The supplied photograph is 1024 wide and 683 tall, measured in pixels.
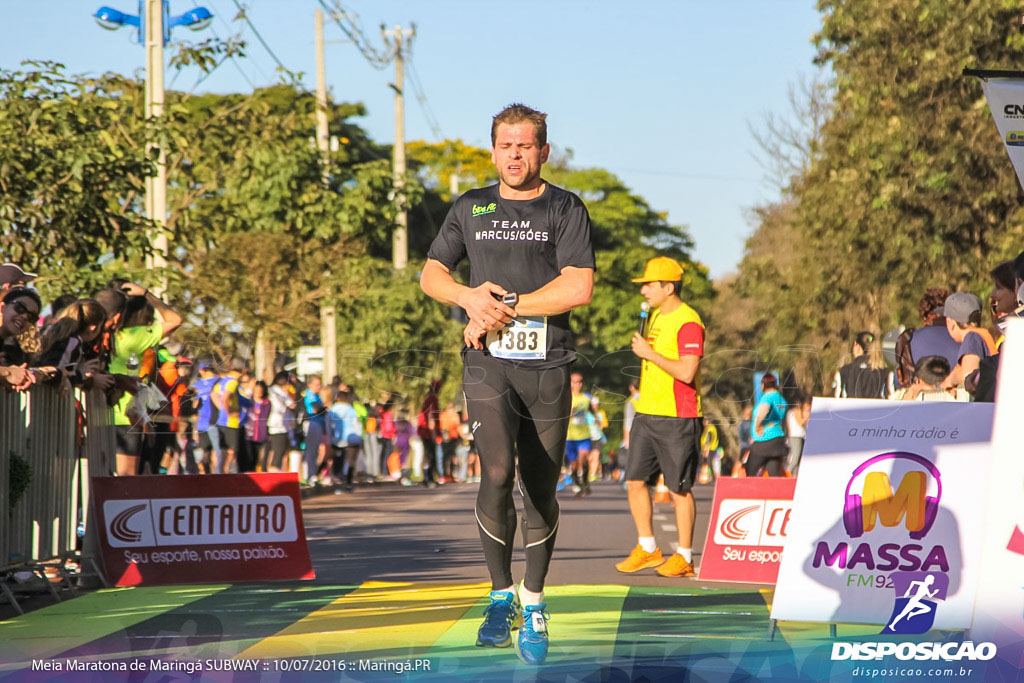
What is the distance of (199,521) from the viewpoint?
10.6 metres

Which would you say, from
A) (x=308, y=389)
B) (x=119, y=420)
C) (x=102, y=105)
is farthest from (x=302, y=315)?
(x=119, y=420)

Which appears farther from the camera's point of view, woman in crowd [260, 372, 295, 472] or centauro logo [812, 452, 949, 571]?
woman in crowd [260, 372, 295, 472]

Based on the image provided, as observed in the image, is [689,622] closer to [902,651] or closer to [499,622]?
[902,651]

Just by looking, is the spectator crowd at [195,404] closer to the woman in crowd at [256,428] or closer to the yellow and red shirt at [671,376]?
the woman in crowd at [256,428]

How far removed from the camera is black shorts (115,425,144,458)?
487 inches

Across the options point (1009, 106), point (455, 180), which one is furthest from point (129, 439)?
point (455, 180)

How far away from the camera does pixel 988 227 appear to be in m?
24.4

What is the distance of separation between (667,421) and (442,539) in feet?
12.9

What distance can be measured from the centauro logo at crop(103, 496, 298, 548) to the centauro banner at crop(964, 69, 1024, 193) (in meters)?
5.26

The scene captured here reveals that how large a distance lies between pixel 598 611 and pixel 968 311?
135 inches

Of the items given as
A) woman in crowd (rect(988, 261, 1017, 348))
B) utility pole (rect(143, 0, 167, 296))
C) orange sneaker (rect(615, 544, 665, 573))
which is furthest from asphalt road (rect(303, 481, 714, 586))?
utility pole (rect(143, 0, 167, 296))

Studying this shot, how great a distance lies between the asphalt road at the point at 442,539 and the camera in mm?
11352

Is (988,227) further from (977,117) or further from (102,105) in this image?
(102,105)

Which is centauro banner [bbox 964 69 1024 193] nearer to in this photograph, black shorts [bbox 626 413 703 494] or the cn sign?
the cn sign
